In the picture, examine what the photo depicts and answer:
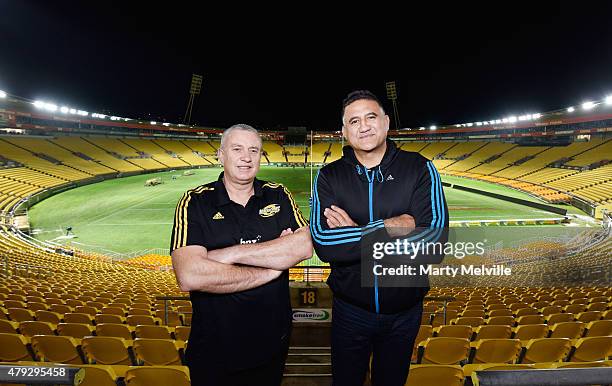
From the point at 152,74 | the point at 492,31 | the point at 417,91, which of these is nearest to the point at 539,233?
the point at 492,31

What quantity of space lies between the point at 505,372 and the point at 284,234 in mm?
1750

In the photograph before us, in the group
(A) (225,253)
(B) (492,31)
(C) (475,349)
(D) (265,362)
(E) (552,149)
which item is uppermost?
(B) (492,31)

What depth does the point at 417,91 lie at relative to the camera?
74.4 metres

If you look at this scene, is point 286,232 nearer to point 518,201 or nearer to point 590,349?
point 590,349

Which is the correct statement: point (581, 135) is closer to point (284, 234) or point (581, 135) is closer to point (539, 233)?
point (539, 233)

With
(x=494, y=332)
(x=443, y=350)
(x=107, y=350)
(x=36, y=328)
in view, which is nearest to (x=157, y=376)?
(x=107, y=350)

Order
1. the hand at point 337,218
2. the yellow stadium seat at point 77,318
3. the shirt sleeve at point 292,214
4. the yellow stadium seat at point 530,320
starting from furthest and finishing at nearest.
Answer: the yellow stadium seat at point 530,320 < the yellow stadium seat at point 77,318 < the shirt sleeve at point 292,214 < the hand at point 337,218

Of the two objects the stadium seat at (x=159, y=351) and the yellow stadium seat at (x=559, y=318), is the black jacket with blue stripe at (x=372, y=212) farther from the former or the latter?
the yellow stadium seat at (x=559, y=318)

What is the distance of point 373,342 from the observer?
2506 mm

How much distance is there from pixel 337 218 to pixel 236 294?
0.92 meters

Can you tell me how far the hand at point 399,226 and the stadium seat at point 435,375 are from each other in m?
1.27

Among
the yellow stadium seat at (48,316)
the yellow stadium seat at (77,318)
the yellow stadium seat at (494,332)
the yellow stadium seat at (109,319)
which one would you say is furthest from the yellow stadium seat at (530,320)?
the yellow stadium seat at (48,316)

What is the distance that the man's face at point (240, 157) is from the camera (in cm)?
264

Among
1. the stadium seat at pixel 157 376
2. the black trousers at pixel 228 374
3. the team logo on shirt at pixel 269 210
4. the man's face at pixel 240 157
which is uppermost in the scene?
the man's face at pixel 240 157
